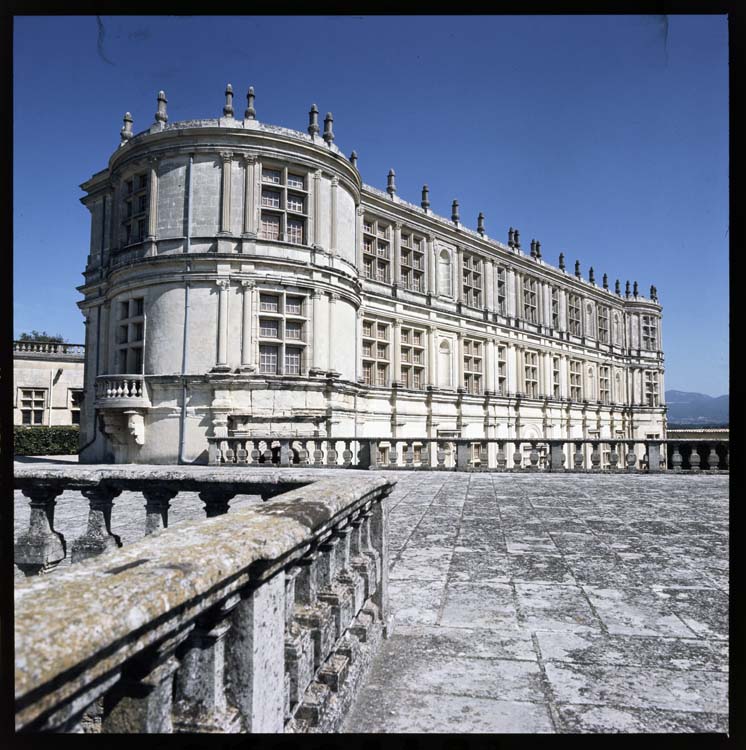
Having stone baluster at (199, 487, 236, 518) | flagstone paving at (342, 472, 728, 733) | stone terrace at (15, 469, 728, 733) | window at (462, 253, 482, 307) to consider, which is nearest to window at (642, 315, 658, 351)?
window at (462, 253, 482, 307)

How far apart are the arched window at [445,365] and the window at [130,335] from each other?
39.9 feet

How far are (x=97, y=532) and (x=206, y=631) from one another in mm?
2581

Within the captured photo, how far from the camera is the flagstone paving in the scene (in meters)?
2.68

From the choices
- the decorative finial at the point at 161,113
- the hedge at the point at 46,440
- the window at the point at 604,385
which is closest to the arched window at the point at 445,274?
the decorative finial at the point at 161,113

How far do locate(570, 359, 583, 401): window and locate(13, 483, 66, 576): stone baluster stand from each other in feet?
114

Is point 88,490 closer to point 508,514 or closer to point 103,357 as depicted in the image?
point 508,514

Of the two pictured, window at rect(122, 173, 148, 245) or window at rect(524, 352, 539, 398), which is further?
window at rect(524, 352, 539, 398)

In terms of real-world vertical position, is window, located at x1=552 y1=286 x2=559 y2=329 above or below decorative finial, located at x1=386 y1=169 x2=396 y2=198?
below

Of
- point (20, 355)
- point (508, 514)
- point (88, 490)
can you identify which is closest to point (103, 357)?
point (20, 355)

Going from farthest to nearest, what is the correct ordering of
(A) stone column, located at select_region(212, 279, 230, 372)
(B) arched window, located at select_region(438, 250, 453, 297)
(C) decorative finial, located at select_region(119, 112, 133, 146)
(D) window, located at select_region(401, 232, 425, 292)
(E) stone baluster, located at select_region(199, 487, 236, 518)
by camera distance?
(B) arched window, located at select_region(438, 250, 453, 297), (D) window, located at select_region(401, 232, 425, 292), (C) decorative finial, located at select_region(119, 112, 133, 146), (A) stone column, located at select_region(212, 279, 230, 372), (E) stone baluster, located at select_region(199, 487, 236, 518)

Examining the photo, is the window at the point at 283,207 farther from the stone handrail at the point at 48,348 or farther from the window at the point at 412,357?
the stone handrail at the point at 48,348

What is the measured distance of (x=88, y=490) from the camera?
3936 mm

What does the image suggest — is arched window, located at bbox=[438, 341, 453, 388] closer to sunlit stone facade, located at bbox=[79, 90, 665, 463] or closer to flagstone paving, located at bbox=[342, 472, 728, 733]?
sunlit stone facade, located at bbox=[79, 90, 665, 463]
